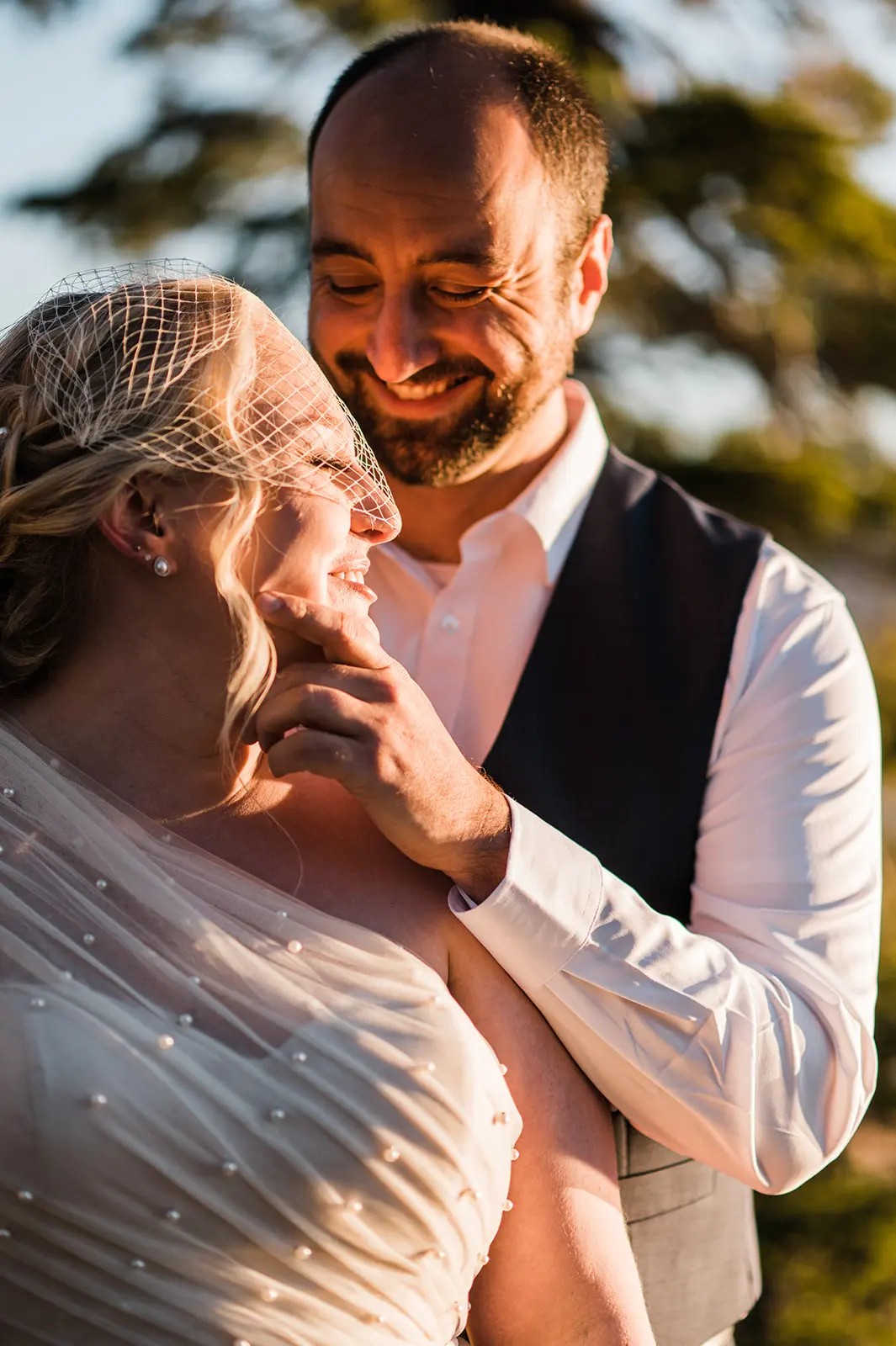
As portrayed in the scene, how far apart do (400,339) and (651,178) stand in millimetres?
2799

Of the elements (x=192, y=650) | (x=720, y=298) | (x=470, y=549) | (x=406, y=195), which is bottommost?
(x=720, y=298)

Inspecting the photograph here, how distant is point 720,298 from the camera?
17.6 feet

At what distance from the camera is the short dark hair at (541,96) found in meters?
2.54

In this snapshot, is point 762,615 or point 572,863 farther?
point 762,615

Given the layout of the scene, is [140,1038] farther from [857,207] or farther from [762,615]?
[857,207]

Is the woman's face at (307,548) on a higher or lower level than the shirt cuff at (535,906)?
higher

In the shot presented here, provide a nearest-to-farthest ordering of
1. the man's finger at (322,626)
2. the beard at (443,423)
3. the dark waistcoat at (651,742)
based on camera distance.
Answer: the man's finger at (322,626), the dark waistcoat at (651,742), the beard at (443,423)

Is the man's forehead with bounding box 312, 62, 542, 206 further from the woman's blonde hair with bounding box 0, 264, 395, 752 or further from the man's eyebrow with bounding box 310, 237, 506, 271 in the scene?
the woman's blonde hair with bounding box 0, 264, 395, 752

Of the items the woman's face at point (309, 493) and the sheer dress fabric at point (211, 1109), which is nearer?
the sheer dress fabric at point (211, 1109)

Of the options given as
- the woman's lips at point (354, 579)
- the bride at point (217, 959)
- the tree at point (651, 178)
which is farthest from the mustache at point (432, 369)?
the tree at point (651, 178)

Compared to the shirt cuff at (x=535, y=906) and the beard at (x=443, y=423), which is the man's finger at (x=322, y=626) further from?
the beard at (x=443, y=423)

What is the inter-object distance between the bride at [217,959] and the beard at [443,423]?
22.2 inches

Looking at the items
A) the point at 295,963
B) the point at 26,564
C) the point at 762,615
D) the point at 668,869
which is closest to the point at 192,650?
the point at 26,564

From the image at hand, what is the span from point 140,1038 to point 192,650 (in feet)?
1.48
